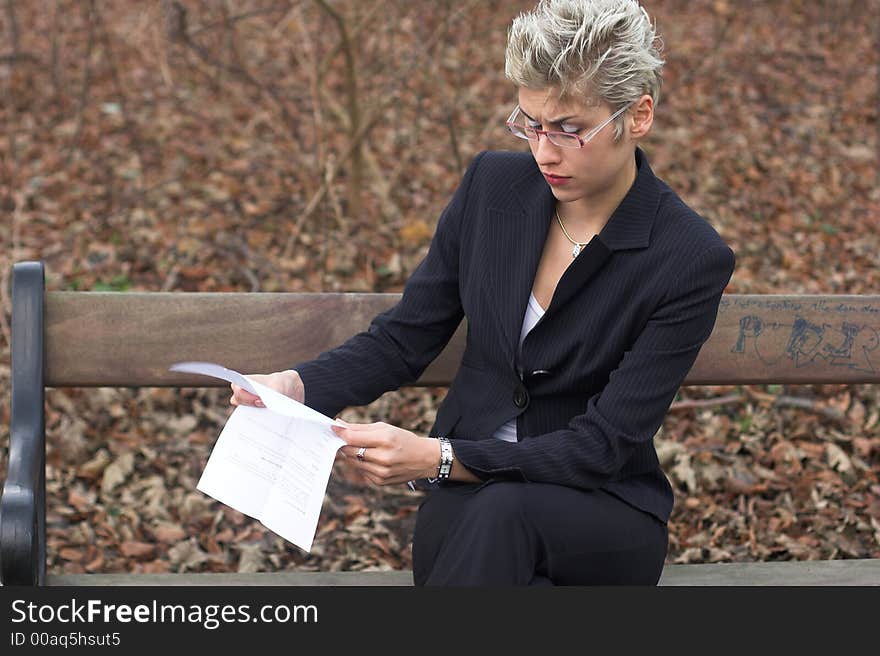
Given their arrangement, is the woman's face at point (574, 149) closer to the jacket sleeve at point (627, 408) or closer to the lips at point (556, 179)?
the lips at point (556, 179)

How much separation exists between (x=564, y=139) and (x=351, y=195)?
4147 mm

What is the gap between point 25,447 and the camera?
280cm

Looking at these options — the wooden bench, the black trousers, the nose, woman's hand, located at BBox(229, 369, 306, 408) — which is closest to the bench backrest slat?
the wooden bench

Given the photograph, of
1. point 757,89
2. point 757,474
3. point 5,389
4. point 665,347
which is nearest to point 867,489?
point 757,474

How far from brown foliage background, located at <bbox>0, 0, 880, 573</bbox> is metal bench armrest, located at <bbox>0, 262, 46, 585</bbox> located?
1.33 m

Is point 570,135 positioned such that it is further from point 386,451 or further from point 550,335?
point 386,451

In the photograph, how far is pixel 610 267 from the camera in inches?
105

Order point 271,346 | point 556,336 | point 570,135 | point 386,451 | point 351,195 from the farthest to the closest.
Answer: point 351,195
point 271,346
point 556,336
point 570,135
point 386,451

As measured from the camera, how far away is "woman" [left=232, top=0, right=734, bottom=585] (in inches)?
97.0

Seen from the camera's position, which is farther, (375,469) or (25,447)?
(25,447)

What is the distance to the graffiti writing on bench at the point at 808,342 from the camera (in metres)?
3.26

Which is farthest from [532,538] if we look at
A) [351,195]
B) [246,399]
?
[351,195]

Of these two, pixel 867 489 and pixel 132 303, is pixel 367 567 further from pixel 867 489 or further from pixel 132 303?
pixel 867 489

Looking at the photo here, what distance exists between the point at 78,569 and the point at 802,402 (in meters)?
3.06
